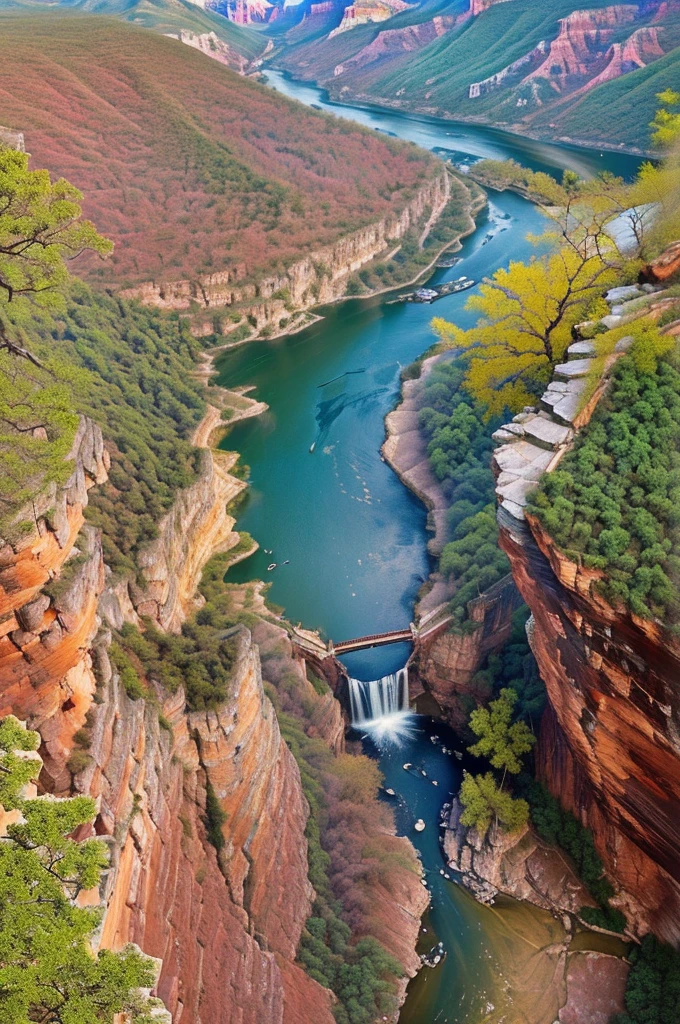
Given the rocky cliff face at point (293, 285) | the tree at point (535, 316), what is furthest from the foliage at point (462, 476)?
the rocky cliff face at point (293, 285)

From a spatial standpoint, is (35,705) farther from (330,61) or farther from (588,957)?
(330,61)

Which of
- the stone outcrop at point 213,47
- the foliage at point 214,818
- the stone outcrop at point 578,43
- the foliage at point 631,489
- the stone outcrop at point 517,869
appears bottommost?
the stone outcrop at point 517,869

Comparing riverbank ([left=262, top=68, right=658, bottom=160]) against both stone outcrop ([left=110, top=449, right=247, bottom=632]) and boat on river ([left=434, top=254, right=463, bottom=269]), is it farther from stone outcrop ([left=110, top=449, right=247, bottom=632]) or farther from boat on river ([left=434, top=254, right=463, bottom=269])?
stone outcrop ([left=110, top=449, right=247, bottom=632])

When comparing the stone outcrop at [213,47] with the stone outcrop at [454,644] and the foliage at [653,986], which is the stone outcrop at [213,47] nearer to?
the stone outcrop at [454,644]

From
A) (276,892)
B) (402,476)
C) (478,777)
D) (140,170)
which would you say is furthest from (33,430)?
(140,170)

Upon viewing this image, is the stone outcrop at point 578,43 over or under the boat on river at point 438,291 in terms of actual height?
over

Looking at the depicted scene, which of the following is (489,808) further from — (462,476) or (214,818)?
(462,476)

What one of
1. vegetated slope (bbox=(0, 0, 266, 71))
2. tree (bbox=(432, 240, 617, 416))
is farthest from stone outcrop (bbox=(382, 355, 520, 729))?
vegetated slope (bbox=(0, 0, 266, 71))
